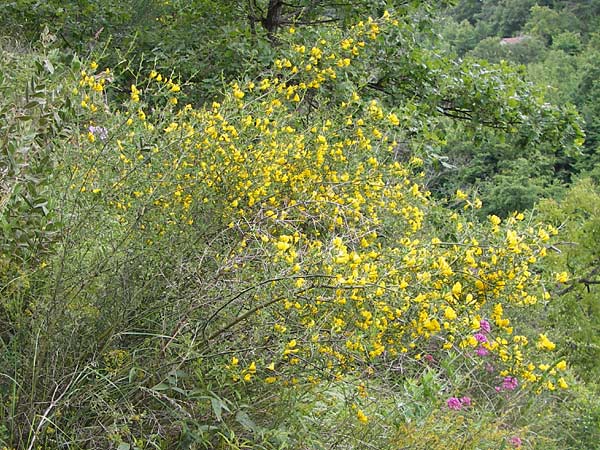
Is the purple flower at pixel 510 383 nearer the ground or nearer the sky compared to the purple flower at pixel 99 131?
nearer the ground

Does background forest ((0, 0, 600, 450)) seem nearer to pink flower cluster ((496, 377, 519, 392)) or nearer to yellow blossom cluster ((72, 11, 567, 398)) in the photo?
yellow blossom cluster ((72, 11, 567, 398))

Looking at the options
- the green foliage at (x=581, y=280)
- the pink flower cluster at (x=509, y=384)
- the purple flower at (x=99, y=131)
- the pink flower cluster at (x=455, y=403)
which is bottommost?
the green foliage at (x=581, y=280)

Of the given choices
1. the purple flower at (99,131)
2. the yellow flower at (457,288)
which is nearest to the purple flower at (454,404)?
the yellow flower at (457,288)

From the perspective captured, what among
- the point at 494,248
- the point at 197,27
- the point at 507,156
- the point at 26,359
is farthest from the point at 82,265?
the point at 507,156

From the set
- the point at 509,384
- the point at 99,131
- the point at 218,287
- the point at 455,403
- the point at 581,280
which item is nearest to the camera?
the point at 218,287

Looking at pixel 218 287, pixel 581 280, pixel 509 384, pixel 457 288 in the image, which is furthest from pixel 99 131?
pixel 581 280

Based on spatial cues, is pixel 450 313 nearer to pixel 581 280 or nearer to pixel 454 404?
pixel 454 404

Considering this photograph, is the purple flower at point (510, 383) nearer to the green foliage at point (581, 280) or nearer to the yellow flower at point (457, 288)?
the yellow flower at point (457, 288)

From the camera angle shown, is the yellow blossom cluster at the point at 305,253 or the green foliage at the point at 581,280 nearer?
the yellow blossom cluster at the point at 305,253

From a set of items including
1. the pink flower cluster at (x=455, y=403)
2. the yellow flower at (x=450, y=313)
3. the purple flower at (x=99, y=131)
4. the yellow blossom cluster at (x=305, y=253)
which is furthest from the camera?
the pink flower cluster at (x=455, y=403)

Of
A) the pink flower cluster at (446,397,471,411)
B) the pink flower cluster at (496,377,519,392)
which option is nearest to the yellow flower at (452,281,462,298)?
the pink flower cluster at (446,397,471,411)

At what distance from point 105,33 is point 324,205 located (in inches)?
157

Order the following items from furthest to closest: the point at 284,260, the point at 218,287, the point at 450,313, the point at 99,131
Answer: the point at 99,131 < the point at 218,287 < the point at 284,260 < the point at 450,313

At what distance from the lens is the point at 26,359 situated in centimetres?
240
